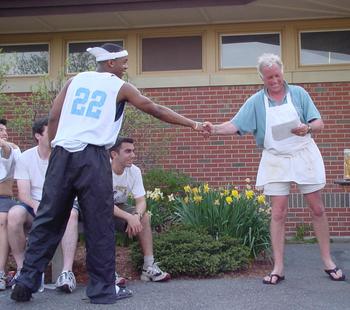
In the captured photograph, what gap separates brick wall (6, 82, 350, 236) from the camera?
7.85 m

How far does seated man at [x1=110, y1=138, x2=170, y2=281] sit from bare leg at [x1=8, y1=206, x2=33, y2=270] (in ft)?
2.60

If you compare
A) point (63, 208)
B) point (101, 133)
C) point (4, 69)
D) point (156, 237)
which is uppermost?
point (4, 69)

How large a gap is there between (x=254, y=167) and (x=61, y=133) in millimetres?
4551

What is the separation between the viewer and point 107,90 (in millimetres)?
3967

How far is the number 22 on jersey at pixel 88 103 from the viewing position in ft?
12.8

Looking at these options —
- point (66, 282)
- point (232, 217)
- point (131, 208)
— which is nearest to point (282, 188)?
point (232, 217)

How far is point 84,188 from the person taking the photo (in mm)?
3840

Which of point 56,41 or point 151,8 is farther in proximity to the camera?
point 56,41

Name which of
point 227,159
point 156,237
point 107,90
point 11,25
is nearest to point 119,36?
point 11,25

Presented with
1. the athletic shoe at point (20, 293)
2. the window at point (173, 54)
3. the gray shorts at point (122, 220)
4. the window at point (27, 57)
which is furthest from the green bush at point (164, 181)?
the athletic shoe at point (20, 293)

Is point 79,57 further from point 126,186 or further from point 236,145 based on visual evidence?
point 126,186

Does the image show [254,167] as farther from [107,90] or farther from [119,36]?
[107,90]

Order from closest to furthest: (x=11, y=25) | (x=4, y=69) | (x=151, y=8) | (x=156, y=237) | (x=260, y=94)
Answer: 1. (x=260, y=94)
2. (x=156, y=237)
3. (x=4, y=69)
4. (x=151, y=8)
5. (x=11, y=25)

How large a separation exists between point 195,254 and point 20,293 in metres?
1.62
